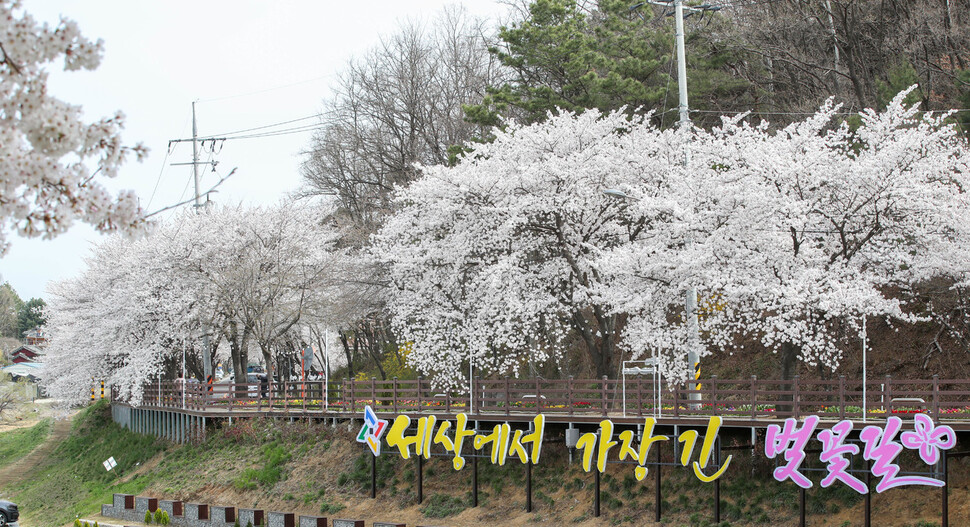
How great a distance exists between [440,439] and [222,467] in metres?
10.4

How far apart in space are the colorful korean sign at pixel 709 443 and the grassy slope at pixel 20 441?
1434 inches

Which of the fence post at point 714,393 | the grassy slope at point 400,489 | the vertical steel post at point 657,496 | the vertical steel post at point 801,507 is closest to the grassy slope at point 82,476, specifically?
the grassy slope at point 400,489

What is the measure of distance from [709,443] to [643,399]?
388 cm

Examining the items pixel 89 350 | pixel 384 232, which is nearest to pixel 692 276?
pixel 384 232

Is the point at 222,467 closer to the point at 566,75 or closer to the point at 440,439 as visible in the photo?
the point at 440,439

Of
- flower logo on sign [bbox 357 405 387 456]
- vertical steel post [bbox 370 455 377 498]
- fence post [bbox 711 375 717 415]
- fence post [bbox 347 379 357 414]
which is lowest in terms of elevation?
vertical steel post [bbox 370 455 377 498]

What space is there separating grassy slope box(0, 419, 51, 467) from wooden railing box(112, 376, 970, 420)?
21.5 metres

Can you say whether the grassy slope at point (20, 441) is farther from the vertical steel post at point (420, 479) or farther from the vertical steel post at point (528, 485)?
the vertical steel post at point (528, 485)

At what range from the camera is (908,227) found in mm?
23422

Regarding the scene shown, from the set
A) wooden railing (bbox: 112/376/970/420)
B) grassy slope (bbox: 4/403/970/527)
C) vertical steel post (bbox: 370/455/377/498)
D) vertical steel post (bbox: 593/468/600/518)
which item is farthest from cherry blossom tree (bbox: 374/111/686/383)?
vertical steel post (bbox: 593/468/600/518)

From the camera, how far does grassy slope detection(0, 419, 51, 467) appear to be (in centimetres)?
5614

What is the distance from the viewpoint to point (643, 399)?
25984 millimetres

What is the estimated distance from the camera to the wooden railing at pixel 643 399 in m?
21.5

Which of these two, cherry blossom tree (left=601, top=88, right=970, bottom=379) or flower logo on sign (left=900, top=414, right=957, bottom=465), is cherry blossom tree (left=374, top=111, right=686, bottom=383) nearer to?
cherry blossom tree (left=601, top=88, right=970, bottom=379)
